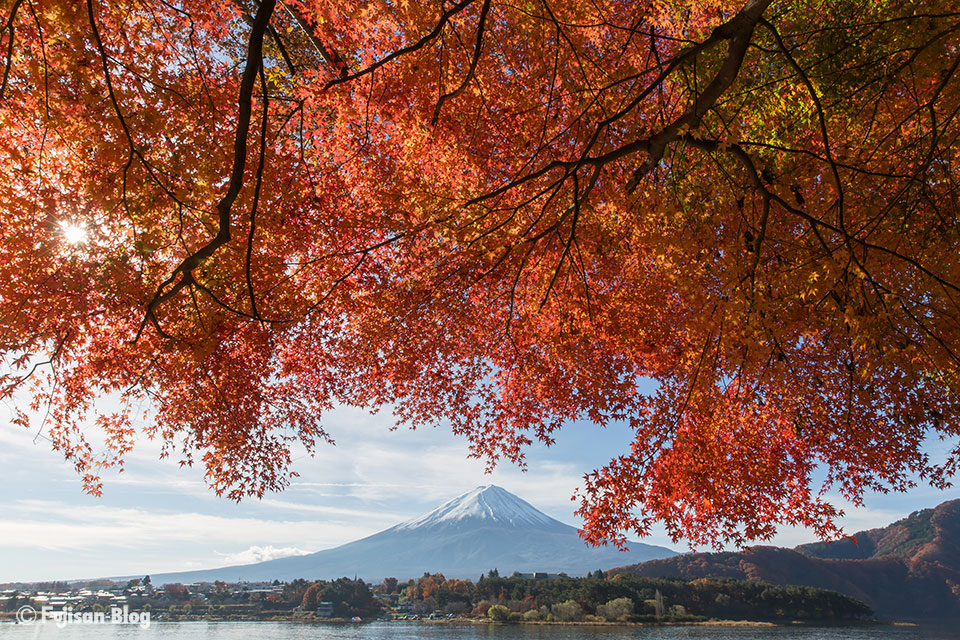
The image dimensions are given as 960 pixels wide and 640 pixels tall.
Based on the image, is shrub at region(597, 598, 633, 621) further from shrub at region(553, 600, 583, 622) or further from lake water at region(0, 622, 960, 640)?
shrub at region(553, 600, 583, 622)

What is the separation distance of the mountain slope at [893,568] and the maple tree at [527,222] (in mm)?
50554

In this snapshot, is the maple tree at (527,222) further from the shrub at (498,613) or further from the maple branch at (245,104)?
the shrub at (498,613)

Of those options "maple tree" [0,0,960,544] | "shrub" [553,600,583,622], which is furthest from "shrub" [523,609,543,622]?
"maple tree" [0,0,960,544]

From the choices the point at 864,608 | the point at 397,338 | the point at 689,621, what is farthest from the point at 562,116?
the point at 864,608

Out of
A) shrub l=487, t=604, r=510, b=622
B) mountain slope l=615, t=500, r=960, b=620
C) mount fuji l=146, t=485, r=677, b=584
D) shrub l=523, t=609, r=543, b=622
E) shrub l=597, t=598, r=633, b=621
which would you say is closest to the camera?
shrub l=597, t=598, r=633, b=621

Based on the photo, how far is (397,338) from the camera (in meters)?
6.92

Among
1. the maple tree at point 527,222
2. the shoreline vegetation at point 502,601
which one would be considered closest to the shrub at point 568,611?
the shoreline vegetation at point 502,601

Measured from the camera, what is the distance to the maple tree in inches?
178

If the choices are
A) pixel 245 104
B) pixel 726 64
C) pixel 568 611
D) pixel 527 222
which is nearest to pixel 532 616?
pixel 568 611

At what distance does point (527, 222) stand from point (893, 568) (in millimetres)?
72796

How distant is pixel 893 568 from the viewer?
57.4 meters

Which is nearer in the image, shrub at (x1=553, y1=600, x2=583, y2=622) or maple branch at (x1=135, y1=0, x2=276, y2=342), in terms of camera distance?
maple branch at (x1=135, y1=0, x2=276, y2=342)

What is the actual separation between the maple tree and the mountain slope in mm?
50554

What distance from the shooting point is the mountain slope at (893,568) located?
173ft
